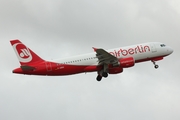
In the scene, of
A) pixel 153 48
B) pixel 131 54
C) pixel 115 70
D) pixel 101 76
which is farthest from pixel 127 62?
pixel 101 76

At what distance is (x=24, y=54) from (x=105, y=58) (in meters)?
14.5

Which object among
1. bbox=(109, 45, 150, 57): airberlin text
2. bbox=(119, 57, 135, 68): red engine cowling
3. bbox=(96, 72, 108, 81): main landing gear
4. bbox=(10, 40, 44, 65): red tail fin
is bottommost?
bbox=(96, 72, 108, 81): main landing gear

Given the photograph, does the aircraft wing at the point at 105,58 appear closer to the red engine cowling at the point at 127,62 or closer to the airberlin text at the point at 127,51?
the red engine cowling at the point at 127,62

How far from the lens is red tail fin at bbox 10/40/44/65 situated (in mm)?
68562

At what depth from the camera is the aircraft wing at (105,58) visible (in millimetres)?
67125

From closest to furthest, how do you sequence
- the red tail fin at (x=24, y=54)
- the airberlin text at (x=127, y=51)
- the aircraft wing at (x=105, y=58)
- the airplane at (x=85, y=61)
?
the aircraft wing at (x=105, y=58), the airplane at (x=85, y=61), the red tail fin at (x=24, y=54), the airberlin text at (x=127, y=51)

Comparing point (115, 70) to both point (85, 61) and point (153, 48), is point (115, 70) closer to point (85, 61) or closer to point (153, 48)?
point (85, 61)

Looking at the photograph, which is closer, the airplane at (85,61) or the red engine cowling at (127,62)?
the airplane at (85,61)

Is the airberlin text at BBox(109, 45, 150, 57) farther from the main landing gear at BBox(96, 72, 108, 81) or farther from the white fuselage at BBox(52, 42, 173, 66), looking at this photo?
the main landing gear at BBox(96, 72, 108, 81)

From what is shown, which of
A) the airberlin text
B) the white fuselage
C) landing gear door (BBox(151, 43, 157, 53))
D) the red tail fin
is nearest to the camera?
the red tail fin

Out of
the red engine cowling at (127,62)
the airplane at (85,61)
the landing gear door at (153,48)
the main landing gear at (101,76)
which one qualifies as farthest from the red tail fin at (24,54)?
the landing gear door at (153,48)

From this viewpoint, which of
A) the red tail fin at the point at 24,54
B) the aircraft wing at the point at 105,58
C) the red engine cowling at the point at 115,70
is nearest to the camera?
the aircraft wing at the point at 105,58

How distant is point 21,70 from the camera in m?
66.2

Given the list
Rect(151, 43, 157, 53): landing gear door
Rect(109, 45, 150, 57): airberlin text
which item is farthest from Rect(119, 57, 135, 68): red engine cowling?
Rect(151, 43, 157, 53): landing gear door
